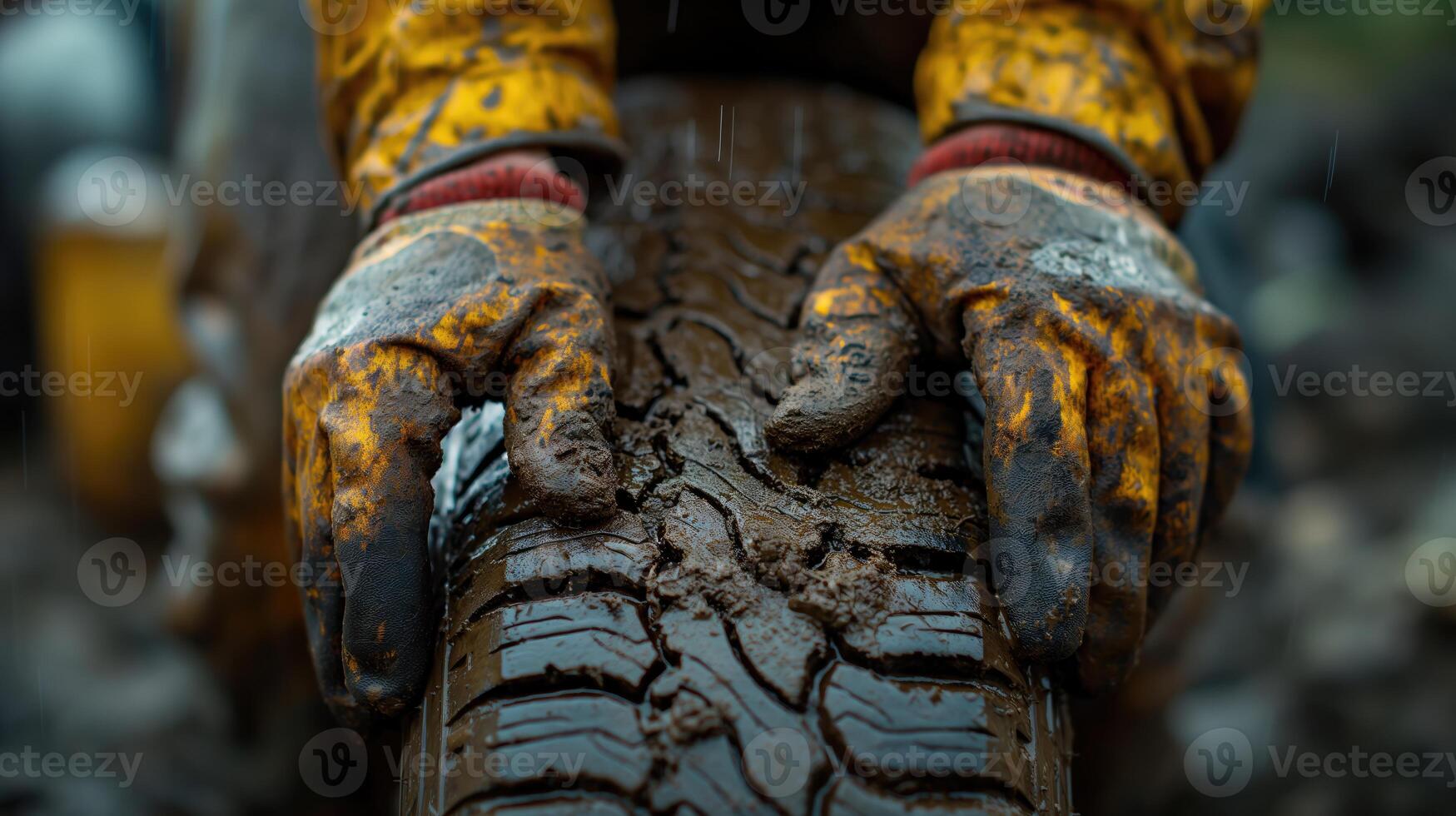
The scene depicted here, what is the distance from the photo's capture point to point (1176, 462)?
134cm

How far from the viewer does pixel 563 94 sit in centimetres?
154

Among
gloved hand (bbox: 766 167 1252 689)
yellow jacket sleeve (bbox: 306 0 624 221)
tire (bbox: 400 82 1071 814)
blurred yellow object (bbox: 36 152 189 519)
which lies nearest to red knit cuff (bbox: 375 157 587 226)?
yellow jacket sleeve (bbox: 306 0 624 221)

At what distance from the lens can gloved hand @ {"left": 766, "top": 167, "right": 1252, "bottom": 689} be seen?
1205mm

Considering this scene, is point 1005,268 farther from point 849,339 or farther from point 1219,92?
point 1219,92

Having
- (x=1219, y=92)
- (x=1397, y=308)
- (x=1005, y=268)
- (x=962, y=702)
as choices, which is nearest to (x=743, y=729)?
(x=962, y=702)

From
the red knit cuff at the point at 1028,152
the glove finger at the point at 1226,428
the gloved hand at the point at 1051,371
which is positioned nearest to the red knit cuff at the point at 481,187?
the gloved hand at the point at 1051,371

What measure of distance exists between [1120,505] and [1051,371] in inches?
6.8

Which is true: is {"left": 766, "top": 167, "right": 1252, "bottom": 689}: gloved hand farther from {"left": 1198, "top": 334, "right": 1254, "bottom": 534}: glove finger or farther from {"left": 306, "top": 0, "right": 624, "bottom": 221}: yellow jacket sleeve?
{"left": 306, "top": 0, "right": 624, "bottom": 221}: yellow jacket sleeve

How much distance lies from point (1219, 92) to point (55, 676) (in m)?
3.03

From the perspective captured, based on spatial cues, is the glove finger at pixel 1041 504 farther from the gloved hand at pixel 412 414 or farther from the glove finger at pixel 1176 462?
the gloved hand at pixel 412 414

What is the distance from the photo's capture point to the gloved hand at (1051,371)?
121 centimetres

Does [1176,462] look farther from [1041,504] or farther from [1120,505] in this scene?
[1041,504]

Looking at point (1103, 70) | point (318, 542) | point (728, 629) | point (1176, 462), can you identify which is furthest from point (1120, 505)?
point (318, 542)

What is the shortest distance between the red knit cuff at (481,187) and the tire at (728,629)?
7.9 inches
